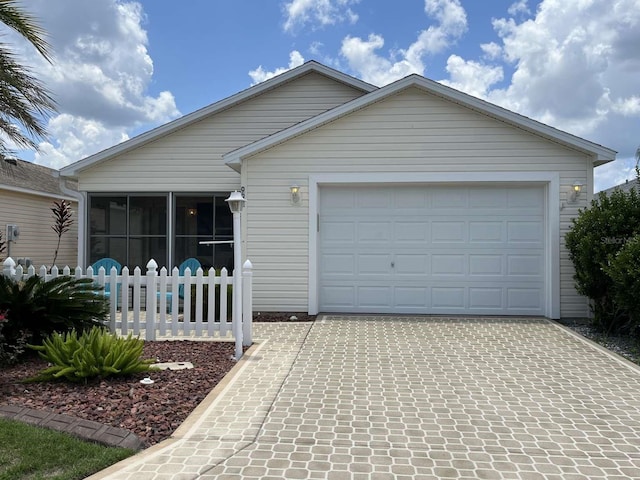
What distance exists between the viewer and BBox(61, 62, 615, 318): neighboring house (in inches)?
339

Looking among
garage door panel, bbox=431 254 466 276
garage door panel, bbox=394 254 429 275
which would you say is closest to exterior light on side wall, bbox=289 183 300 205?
garage door panel, bbox=394 254 429 275

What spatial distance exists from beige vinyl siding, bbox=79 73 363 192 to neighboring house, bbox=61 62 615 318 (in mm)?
1905

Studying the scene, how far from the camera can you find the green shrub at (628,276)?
21.1ft

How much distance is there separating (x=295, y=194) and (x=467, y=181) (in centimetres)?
317

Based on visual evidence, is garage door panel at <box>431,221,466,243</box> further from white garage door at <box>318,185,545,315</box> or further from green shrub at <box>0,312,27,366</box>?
green shrub at <box>0,312,27,366</box>

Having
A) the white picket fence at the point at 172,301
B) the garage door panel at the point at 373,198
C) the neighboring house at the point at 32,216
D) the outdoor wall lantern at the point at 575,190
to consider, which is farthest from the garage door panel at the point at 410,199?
the neighboring house at the point at 32,216

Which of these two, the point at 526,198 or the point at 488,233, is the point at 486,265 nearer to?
the point at 488,233

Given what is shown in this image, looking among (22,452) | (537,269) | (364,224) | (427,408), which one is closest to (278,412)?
(427,408)

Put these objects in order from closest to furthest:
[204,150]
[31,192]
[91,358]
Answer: [91,358]
[204,150]
[31,192]

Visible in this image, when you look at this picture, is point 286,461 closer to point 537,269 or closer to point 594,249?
point 594,249

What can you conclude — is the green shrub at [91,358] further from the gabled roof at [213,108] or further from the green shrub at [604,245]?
the green shrub at [604,245]

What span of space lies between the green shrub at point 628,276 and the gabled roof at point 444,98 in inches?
89.9

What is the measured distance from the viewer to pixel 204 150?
10648mm

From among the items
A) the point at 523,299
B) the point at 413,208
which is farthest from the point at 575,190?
the point at 413,208
